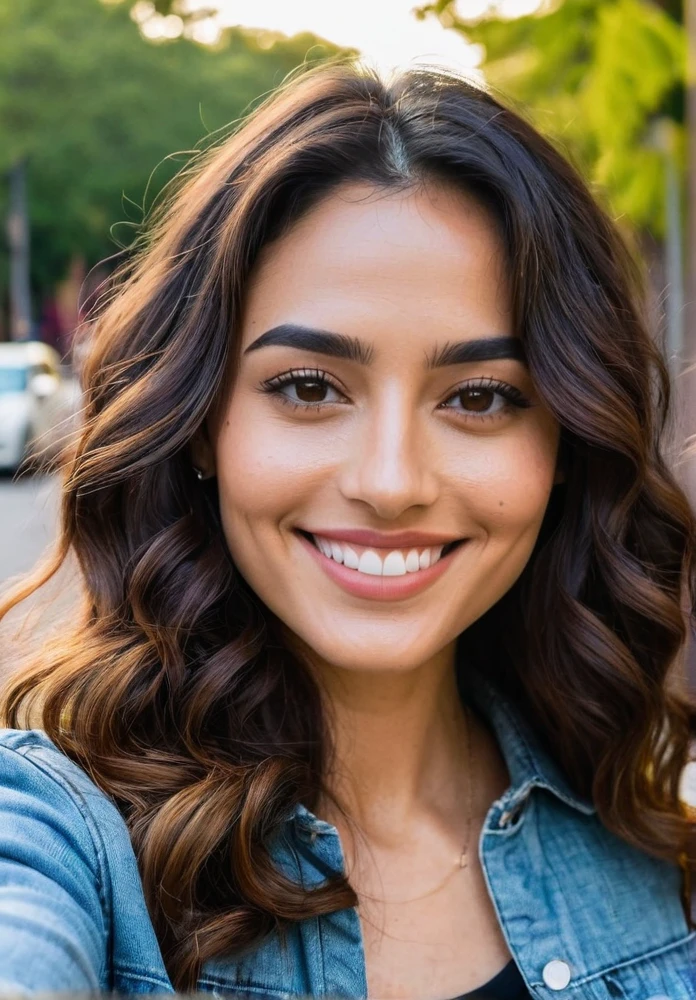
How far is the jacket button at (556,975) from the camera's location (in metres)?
2.25

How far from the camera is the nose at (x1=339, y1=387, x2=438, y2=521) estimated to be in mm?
1988

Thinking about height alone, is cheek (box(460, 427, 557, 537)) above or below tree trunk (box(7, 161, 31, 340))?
below

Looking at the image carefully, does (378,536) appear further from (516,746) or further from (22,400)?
(22,400)

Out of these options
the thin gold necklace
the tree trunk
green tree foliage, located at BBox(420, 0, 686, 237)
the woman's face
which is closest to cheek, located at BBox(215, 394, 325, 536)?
the woman's face

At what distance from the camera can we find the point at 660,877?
2471 mm

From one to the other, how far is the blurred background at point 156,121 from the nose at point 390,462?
2.40ft

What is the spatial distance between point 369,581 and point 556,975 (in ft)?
2.68

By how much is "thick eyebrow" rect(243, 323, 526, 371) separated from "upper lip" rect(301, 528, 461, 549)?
0.90 ft

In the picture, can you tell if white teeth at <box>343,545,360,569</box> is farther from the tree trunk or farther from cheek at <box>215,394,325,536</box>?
the tree trunk

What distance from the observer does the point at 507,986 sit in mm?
2258

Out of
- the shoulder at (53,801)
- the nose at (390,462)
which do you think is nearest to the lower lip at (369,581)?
the nose at (390,462)

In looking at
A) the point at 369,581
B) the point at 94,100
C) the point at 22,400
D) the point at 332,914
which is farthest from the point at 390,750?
the point at 94,100

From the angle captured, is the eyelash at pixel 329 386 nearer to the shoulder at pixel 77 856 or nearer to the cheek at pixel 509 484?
the cheek at pixel 509 484

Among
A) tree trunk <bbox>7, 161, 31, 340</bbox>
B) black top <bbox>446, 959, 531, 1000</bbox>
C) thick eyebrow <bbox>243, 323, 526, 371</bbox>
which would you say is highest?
tree trunk <bbox>7, 161, 31, 340</bbox>
